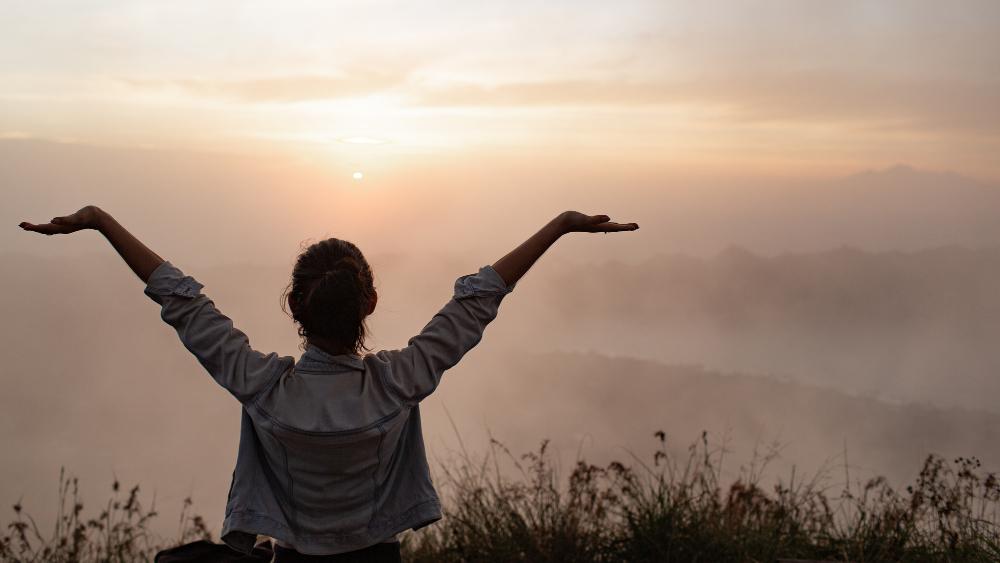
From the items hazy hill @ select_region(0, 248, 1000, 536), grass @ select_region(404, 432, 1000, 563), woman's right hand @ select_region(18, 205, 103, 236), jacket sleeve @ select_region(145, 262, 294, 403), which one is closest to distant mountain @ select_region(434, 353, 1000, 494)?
hazy hill @ select_region(0, 248, 1000, 536)

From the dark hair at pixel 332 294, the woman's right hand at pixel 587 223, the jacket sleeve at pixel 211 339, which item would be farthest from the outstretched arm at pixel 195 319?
the woman's right hand at pixel 587 223

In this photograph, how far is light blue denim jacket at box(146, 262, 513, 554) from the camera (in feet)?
5.74

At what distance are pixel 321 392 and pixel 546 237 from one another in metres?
0.78

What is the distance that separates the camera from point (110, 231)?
1.83 m

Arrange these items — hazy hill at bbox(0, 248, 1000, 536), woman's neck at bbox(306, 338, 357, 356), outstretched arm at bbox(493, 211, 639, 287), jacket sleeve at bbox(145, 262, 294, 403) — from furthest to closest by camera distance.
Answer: hazy hill at bbox(0, 248, 1000, 536) < outstretched arm at bbox(493, 211, 639, 287) < woman's neck at bbox(306, 338, 357, 356) < jacket sleeve at bbox(145, 262, 294, 403)

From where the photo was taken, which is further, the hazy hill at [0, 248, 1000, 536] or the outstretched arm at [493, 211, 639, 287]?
the hazy hill at [0, 248, 1000, 536]

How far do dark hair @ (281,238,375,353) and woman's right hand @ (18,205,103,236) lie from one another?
1.74ft

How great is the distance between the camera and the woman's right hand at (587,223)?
2049 millimetres

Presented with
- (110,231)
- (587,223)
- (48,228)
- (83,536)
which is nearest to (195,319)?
(110,231)

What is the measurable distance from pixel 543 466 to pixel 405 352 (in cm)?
245

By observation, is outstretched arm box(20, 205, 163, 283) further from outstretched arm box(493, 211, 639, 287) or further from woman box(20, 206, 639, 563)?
outstretched arm box(493, 211, 639, 287)

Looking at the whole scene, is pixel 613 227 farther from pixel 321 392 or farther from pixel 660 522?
pixel 660 522

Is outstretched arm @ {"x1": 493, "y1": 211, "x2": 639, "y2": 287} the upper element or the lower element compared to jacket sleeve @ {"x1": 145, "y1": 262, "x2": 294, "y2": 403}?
upper

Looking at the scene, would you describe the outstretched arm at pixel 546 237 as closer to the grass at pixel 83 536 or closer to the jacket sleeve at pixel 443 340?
the jacket sleeve at pixel 443 340
